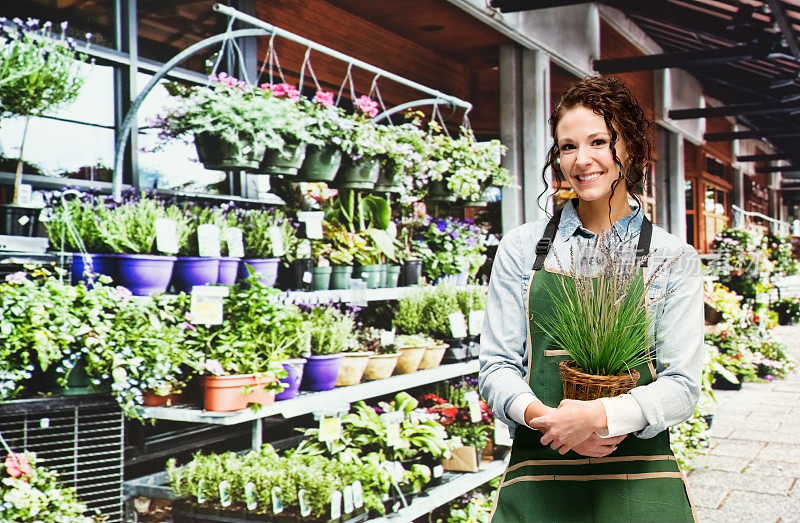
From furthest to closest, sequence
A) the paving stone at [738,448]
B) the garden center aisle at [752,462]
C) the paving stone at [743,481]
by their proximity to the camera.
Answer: the paving stone at [738,448] < the paving stone at [743,481] < the garden center aisle at [752,462]

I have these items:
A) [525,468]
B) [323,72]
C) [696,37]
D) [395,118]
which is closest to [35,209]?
[525,468]

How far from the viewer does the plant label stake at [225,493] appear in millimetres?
2861

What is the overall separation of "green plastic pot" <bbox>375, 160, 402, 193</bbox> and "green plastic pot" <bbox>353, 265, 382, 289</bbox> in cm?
39

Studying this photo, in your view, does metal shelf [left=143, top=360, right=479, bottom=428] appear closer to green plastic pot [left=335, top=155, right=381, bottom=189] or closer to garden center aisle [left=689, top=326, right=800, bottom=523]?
green plastic pot [left=335, top=155, right=381, bottom=189]

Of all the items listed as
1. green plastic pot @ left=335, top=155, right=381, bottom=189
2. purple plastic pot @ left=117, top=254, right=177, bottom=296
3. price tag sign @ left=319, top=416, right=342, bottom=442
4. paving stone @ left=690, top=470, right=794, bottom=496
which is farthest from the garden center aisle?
purple plastic pot @ left=117, top=254, right=177, bottom=296

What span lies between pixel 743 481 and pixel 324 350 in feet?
10.0

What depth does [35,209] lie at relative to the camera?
8.86ft

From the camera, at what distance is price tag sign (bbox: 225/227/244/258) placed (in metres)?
3.13

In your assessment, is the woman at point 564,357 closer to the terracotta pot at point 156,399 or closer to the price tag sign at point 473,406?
the terracotta pot at point 156,399

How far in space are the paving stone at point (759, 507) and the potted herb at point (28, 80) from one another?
375 cm

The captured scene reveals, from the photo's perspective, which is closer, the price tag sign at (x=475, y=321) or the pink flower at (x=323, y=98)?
the pink flower at (x=323, y=98)

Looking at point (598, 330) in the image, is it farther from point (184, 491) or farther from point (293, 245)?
point (293, 245)

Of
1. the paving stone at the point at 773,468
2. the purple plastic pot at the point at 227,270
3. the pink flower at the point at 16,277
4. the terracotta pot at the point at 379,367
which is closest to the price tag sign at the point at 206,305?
the purple plastic pot at the point at 227,270

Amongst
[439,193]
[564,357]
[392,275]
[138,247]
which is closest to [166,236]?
[138,247]
